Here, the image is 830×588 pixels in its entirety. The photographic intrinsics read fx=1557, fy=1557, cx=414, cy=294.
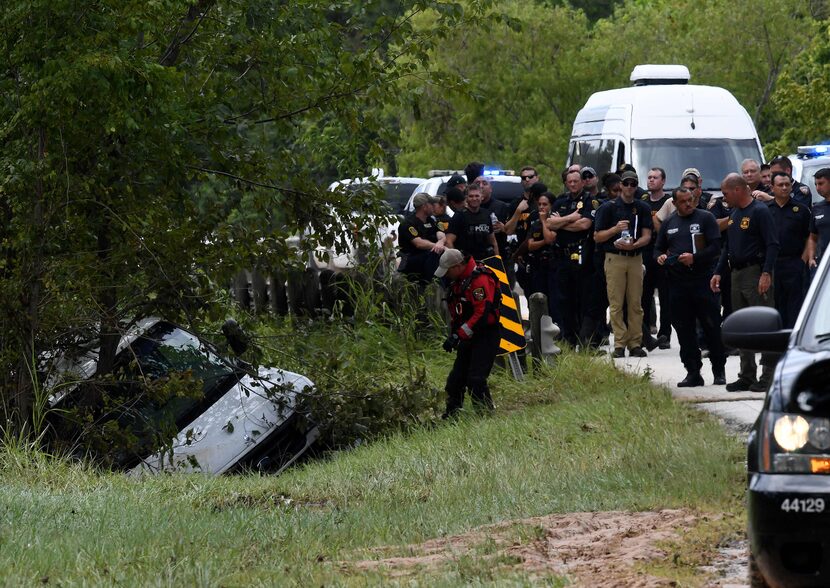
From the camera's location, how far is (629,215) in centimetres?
1514

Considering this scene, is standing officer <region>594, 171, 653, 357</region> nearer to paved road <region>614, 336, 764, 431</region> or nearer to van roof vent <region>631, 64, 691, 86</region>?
paved road <region>614, 336, 764, 431</region>

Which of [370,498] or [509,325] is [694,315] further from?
[370,498]

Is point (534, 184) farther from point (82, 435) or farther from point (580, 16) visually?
point (580, 16)

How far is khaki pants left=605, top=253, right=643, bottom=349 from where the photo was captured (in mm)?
15211

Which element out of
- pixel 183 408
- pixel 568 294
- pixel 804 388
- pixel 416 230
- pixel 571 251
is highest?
pixel 804 388

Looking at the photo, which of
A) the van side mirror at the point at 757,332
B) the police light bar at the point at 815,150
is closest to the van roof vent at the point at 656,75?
the police light bar at the point at 815,150

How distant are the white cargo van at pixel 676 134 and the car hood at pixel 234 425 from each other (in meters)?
8.40

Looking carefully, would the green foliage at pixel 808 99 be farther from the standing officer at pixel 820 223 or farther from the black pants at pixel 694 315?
the black pants at pixel 694 315

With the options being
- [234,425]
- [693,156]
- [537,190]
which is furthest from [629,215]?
[693,156]

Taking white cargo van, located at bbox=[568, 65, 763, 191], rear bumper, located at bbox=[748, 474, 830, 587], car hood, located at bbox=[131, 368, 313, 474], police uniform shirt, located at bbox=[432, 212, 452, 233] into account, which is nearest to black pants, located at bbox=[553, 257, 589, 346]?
police uniform shirt, located at bbox=[432, 212, 452, 233]

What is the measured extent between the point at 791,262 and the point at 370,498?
5464 millimetres

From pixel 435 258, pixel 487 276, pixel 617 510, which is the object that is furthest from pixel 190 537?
pixel 435 258

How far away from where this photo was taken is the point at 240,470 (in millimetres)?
12148

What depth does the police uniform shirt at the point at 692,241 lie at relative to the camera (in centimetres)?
1323
